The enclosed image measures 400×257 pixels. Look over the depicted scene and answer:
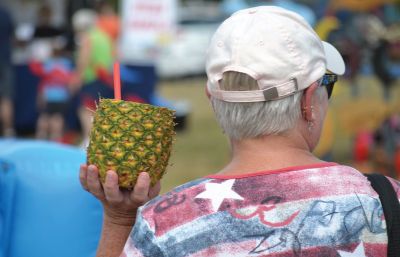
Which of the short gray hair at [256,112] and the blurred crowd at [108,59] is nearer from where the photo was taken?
the short gray hair at [256,112]

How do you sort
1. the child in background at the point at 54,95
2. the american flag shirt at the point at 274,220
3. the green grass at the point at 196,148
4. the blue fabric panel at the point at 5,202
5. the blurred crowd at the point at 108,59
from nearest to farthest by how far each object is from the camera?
1. the american flag shirt at the point at 274,220
2. the blue fabric panel at the point at 5,202
3. the blurred crowd at the point at 108,59
4. the green grass at the point at 196,148
5. the child in background at the point at 54,95

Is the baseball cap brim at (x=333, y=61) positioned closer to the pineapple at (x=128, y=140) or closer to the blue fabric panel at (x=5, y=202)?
the pineapple at (x=128, y=140)

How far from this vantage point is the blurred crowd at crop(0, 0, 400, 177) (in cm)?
716

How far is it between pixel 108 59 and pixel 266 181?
21.8 ft

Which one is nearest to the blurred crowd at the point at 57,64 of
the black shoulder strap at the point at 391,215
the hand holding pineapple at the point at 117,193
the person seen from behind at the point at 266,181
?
the hand holding pineapple at the point at 117,193

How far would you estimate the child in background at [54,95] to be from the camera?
9242 millimetres

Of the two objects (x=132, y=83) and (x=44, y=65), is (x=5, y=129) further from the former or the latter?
(x=132, y=83)

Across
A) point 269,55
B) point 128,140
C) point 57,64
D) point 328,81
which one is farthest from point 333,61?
point 57,64

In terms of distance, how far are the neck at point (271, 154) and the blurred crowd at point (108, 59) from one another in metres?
4.65

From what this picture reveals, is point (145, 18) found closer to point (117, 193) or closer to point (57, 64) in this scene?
point (57, 64)

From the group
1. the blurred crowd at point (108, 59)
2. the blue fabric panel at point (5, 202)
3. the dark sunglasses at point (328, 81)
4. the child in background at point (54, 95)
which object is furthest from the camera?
the child in background at point (54, 95)

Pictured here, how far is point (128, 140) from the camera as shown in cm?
173

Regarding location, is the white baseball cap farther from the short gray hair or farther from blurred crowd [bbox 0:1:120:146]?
blurred crowd [bbox 0:1:120:146]

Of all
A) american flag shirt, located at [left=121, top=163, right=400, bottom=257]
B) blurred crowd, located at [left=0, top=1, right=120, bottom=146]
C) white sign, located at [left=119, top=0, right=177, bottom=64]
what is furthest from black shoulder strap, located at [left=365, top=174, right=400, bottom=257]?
white sign, located at [left=119, top=0, right=177, bottom=64]
